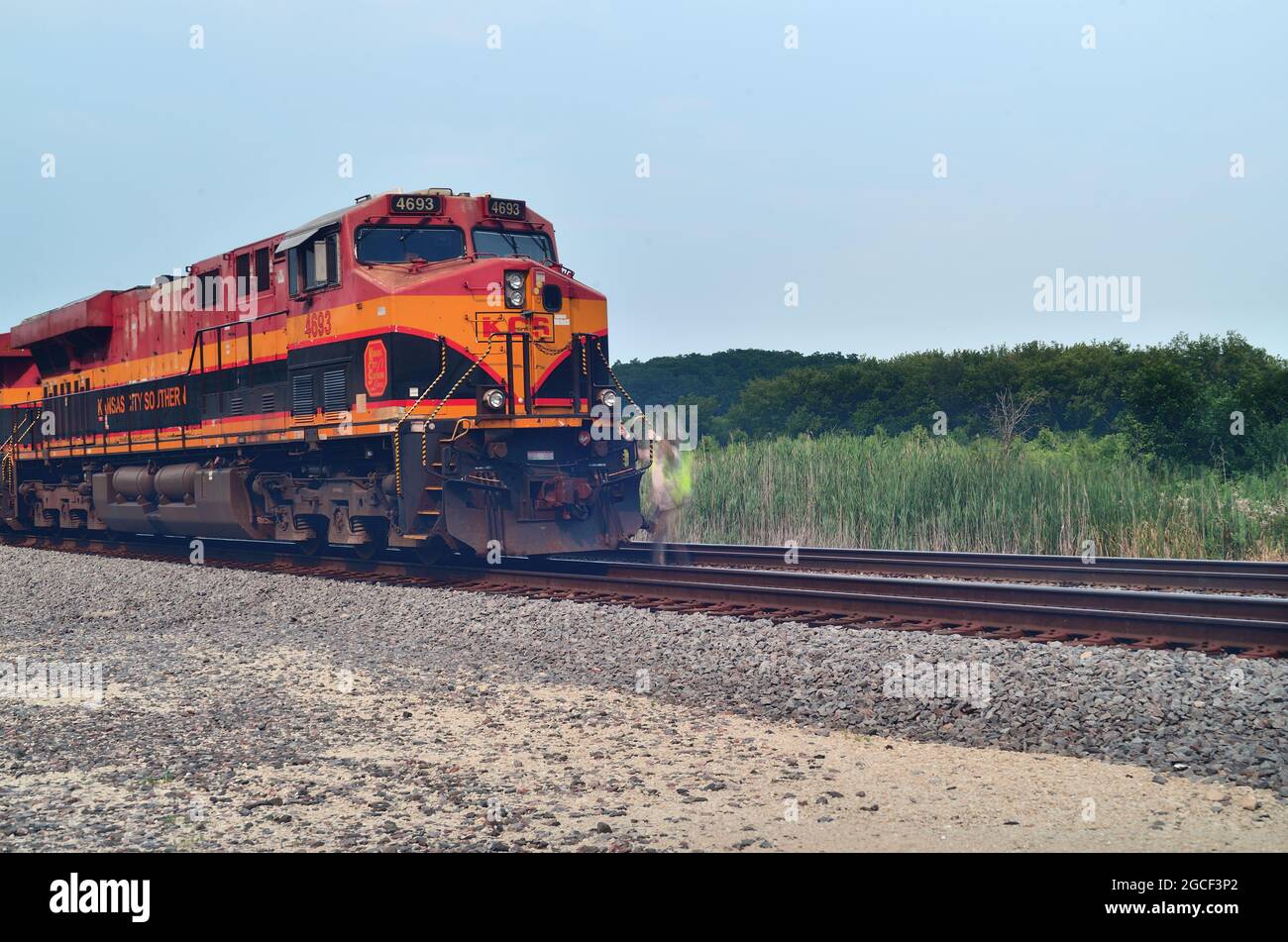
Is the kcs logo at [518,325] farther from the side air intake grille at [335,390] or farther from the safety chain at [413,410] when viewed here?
the side air intake grille at [335,390]

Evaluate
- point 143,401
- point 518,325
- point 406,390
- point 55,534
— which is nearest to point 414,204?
point 518,325

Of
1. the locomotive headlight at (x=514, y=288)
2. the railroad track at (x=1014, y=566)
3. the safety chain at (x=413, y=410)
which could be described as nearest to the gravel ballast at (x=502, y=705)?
the safety chain at (x=413, y=410)

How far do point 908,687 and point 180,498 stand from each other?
43.5 ft

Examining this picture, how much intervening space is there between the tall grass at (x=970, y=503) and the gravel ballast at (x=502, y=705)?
763 centimetres

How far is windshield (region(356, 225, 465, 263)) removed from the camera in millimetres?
13750

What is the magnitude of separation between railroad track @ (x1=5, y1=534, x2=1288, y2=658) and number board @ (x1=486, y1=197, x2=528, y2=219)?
4112 millimetres

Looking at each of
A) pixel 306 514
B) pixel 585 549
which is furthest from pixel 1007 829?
pixel 306 514

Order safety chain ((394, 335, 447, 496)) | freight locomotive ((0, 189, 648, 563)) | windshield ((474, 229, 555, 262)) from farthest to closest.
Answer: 1. windshield ((474, 229, 555, 262))
2. freight locomotive ((0, 189, 648, 563))
3. safety chain ((394, 335, 447, 496))

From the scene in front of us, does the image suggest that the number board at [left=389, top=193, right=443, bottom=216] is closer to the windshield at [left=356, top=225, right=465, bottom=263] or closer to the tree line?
the windshield at [left=356, top=225, right=465, bottom=263]

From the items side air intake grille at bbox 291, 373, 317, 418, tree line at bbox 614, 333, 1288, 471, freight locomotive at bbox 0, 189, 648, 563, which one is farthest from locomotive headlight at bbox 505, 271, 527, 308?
tree line at bbox 614, 333, 1288, 471

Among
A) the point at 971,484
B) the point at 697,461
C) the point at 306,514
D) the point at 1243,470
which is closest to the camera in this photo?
the point at 306,514

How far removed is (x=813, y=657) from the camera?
8195mm
